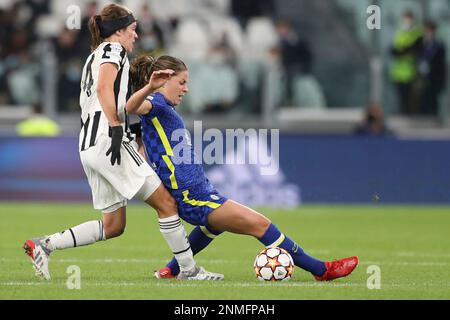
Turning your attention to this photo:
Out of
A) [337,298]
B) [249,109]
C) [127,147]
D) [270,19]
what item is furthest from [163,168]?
[270,19]

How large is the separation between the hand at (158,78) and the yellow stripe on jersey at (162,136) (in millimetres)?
548

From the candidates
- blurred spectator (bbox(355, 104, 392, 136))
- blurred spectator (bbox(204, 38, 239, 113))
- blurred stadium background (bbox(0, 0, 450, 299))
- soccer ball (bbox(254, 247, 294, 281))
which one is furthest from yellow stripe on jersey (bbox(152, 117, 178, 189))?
blurred spectator (bbox(204, 38, 239, 113))

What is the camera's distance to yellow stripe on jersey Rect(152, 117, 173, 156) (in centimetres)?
871

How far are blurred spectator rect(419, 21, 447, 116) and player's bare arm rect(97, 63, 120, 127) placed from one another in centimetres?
1292

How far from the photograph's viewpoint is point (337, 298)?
773cm

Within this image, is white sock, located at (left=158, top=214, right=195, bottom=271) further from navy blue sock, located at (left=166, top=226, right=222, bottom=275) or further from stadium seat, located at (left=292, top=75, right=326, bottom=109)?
stadium seat, located at (left=292, top=75, right=326, bottom=109)

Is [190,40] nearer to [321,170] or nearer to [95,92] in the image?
[321,170]

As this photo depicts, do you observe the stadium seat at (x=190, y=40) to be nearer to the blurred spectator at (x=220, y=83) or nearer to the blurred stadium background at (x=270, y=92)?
the blurred stadium background at (x=270, y=92)

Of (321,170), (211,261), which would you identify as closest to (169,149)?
(211,261)

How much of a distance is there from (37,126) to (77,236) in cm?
1070

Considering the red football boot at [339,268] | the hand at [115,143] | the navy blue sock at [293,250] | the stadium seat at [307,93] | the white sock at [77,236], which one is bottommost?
the red football boot at [339,268]

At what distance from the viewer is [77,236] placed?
8.80 m

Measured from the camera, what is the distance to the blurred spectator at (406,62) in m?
20.6

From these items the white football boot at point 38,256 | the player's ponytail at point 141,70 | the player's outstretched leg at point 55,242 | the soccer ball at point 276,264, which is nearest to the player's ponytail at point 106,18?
the player's ponytail at point 141,70
